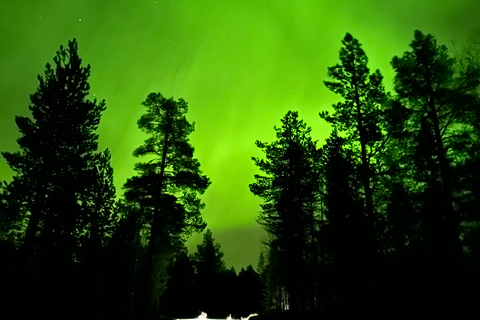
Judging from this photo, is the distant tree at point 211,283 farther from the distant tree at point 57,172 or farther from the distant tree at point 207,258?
the distant tree at point 57,172

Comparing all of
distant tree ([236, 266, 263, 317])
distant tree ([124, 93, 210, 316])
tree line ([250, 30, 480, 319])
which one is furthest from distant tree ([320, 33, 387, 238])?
distant tree ([236, 266, 263, 317])

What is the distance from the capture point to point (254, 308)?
4578 centimetres

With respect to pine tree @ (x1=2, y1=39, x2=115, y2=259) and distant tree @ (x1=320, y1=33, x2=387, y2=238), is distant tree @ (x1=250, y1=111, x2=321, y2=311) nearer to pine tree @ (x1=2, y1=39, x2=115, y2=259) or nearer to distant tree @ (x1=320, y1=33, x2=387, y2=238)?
distant tree @ (x1=320, y1=33, x2=387, y2=238)

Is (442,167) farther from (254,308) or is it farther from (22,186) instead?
(254,308)

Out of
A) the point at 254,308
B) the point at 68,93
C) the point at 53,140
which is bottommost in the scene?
the point at 254,308

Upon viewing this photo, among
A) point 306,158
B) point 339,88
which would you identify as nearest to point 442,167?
point 339,88

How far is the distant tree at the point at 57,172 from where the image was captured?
620 inches

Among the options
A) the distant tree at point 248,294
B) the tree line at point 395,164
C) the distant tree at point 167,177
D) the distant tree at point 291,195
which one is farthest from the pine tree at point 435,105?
the distant tree at point 248,294

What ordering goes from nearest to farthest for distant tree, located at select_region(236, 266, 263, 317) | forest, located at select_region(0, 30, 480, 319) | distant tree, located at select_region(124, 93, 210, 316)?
forest, located at select_region(0, 30, 480, 319), distant tree, located at select_region(124, 93, 210, 316), distant tree, located at select_region(236, 266, 263, 317)

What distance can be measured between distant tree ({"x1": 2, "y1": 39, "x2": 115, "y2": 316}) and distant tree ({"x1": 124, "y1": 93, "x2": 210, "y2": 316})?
305cm

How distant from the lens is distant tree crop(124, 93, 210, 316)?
2028 cm

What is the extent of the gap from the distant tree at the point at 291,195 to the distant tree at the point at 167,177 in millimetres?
4550

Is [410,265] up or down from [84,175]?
down

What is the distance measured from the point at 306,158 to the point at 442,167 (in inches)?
332
